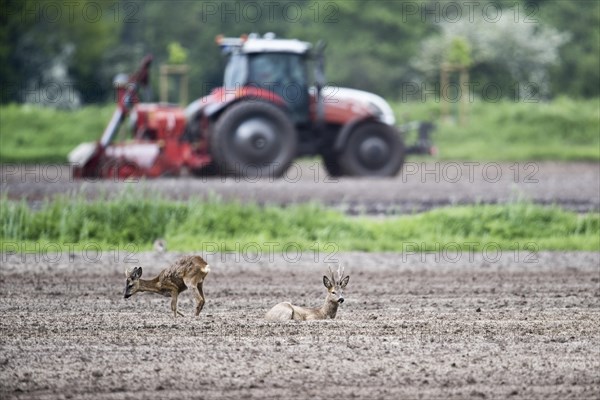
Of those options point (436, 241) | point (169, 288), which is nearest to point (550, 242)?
point (436, 241)

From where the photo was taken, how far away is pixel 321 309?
36.4 feet

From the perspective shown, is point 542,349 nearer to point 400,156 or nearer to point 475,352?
point 475,352

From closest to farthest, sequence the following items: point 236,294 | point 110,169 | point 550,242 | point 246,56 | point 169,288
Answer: point 169,288 < point 236,294 < point 550,242 < point 110,169 < point 246,56

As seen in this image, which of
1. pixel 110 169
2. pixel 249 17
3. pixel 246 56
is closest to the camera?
pixel 110 169

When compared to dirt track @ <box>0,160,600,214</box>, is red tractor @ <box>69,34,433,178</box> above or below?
above

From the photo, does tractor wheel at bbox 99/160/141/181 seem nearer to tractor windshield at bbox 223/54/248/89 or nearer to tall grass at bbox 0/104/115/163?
tractor windshield at bbox 223/54/248/89

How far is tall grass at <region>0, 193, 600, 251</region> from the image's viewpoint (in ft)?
56.7

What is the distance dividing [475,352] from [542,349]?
1.80ft

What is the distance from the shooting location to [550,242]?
1736 centimetres

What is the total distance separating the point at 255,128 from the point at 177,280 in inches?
573

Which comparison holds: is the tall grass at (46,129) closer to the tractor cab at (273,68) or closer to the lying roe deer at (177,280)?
the tractor cab at (273,68)

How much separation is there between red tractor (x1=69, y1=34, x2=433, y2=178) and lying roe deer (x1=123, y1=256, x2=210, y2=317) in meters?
12.6

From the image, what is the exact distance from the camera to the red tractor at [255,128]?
24.0 meters

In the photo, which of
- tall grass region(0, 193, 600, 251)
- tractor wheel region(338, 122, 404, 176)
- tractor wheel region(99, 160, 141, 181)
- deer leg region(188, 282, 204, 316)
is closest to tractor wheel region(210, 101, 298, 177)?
tractor wheel region(338, 122, 404, 176)
